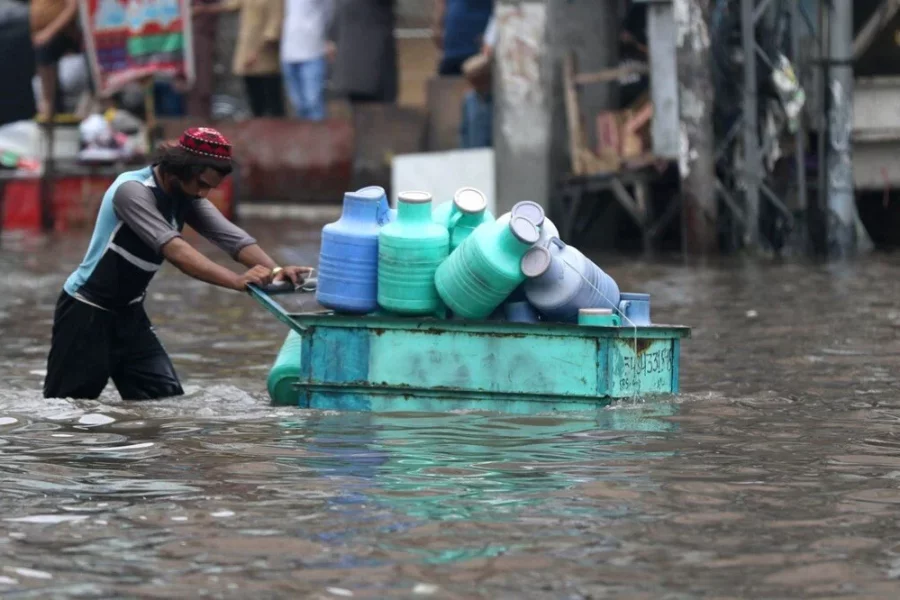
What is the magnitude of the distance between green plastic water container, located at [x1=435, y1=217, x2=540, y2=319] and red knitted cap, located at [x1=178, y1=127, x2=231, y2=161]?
1.09 m

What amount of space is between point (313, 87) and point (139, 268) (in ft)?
37.2

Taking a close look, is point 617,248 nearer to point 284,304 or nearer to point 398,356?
point 284,304

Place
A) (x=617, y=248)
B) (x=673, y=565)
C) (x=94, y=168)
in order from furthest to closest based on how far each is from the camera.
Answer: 1. (x=94, y=168)
2. (x=617, y=248)
3. (x=673, y=565)

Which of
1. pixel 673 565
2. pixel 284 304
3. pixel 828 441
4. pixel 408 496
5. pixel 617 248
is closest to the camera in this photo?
pixel 673 565

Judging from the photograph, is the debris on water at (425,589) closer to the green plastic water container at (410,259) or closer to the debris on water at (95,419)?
the green plastic water container at (410,259)

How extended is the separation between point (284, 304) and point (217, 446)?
5.88 m

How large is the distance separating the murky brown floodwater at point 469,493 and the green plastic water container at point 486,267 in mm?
484

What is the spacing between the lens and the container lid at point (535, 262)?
24.2 feet

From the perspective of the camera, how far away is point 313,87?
19203 millimetres

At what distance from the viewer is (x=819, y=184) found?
49.8 feet

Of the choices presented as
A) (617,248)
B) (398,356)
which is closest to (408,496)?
(398,356)

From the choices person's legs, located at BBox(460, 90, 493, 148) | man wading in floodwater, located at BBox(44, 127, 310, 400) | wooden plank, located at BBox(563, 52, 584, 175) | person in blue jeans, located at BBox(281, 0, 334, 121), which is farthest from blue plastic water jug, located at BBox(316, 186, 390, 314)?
person in blue jeans, located at BBox(281, 0, 334, 121)

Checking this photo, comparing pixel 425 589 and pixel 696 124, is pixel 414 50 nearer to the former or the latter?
pixel 696 124

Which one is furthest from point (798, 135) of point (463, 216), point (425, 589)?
point (425, 589)
